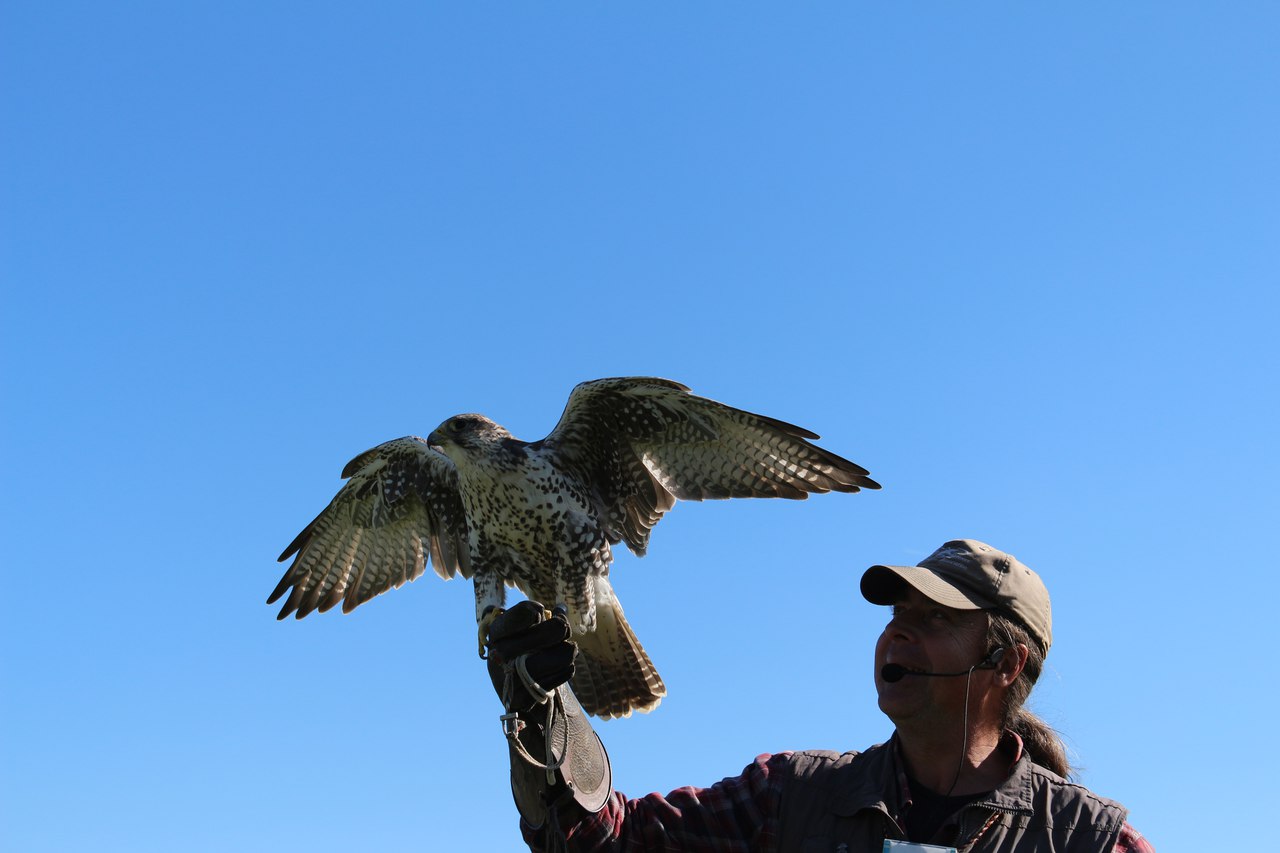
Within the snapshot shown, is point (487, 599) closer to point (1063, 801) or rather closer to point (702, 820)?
point (702, 820)

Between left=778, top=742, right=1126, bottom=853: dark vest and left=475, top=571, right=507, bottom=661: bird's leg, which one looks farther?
left=475, top=571, right=507, bottom=661: bird's leg

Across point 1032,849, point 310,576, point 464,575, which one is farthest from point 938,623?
point 310,576

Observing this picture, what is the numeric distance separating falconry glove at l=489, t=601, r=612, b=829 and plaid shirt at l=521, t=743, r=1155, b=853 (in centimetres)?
6

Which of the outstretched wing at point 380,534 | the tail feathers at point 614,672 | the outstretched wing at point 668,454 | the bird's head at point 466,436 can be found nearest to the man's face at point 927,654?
the outstretched wing at point 668,454

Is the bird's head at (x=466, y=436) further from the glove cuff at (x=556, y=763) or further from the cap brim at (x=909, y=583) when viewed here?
the cap brim at (x=909, y=583)

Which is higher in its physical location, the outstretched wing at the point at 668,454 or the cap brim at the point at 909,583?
the outstretched wing at the point at 668,454

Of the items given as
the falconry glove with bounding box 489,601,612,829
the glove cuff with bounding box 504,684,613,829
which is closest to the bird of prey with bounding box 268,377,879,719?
the falconry glove with bounding box 489,601,612,829

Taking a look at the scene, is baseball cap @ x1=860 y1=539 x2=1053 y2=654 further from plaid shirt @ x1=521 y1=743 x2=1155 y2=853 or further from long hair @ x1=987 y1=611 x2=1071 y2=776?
plaid shirt @ x1=521 y1=743 x2=1155 y2=853

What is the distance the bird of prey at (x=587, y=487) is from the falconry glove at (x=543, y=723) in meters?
1.66

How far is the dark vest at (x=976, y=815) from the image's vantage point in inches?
98.9

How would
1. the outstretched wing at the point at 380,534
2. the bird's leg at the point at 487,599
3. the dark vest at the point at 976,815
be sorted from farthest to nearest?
the outstretched wing at the point at 380,534
the bird's leg at the point at 487,599
the dark vest at the point at 976,815

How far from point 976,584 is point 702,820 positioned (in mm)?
879

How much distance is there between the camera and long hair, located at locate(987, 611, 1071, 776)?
276 centimetres

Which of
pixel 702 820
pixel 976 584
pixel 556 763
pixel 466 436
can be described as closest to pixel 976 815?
pixel 976 584
